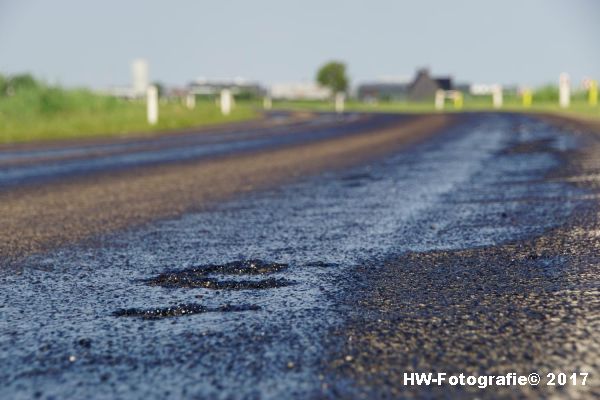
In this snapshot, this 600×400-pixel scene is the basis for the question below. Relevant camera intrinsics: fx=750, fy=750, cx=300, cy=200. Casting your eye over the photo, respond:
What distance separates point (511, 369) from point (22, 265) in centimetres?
291

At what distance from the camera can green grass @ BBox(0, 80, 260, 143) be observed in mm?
18594

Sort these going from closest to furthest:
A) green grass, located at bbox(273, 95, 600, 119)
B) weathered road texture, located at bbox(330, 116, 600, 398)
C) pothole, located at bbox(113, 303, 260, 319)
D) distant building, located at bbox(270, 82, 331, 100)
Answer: weathered road texture, located at bbox(330, 116, 600, 398), pothole, located at bbox(113, 303, 260, 319), green grass, located at bbox(273, 95, 600, 119), distant building, located at bbox(270, 82, 331, 100)

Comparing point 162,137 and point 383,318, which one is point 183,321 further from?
point 162,137

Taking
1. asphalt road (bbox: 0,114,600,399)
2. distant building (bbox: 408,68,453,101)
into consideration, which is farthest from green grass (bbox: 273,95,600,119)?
distant building (bbox: 408,68,453,101)

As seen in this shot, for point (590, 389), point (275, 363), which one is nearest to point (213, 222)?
point (275, 363)

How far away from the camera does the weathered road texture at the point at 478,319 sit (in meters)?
2.29

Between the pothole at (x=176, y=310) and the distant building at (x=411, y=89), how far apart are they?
101388 millimetres

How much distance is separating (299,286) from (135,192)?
4446 mm

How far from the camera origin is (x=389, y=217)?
223 inches

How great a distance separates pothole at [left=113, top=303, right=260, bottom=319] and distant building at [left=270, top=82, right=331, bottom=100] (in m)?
125

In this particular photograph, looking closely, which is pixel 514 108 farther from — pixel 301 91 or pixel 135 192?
pixel 301 91

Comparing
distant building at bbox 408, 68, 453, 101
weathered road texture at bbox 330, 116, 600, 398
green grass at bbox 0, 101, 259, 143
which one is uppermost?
distant building at bbox 408, 68, 453, 101

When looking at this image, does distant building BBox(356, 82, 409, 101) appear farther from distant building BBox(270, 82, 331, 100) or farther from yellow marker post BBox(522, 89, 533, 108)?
yellow marker post BBox(522, 89, 533, 108)

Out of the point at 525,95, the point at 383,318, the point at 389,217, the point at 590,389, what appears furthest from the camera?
the point at 525,95
